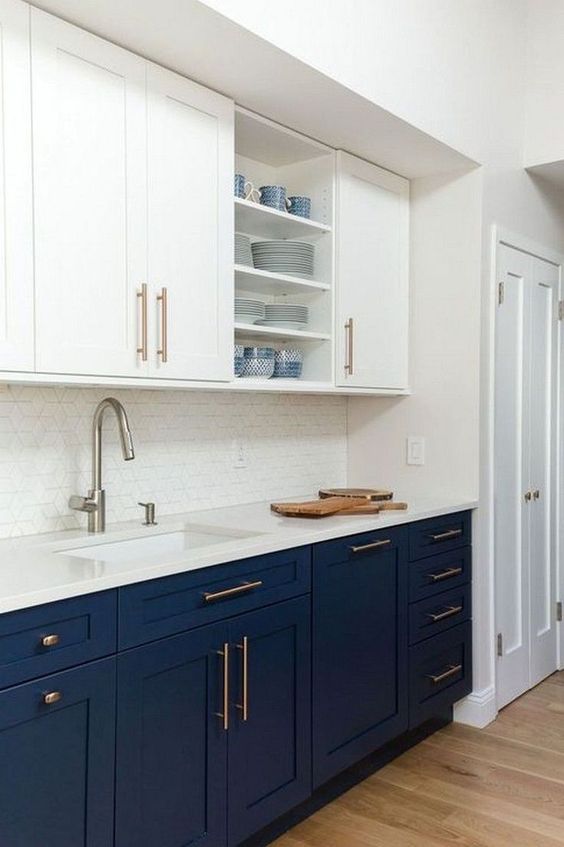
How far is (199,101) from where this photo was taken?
2.42m

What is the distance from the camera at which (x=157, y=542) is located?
99.7 inches

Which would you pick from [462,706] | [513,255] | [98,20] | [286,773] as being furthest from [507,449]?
[98,20]

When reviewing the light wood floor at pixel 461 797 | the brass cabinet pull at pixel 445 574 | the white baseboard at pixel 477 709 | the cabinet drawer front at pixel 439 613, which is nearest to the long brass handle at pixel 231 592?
the light wood floor at pixel 461 797

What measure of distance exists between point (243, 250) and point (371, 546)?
1.11 meters

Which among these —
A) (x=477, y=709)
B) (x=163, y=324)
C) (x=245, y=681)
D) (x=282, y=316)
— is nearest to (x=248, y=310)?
(x=282, y=316)

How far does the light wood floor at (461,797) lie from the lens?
2.46 m

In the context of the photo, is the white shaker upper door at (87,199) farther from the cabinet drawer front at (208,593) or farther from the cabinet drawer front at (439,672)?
the cabinet drawer front at (439,672)

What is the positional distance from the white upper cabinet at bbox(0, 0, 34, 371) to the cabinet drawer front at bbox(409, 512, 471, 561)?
5.30ft

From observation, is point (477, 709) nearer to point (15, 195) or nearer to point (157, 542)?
point (157, 542)

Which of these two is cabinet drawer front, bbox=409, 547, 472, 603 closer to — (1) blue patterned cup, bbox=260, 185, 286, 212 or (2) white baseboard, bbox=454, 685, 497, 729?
(2) white baseboard, bbox=454, 685, 497, 729

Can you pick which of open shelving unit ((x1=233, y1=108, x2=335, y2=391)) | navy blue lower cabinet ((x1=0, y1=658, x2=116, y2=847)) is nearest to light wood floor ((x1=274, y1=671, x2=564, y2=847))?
navy blue lower cabinet ((x1=0, y1=658, x2=116, y2=847))

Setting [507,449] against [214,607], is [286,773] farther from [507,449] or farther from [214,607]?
[507,449]

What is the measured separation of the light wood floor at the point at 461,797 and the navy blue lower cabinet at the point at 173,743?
52 cm

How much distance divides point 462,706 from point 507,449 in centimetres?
113
